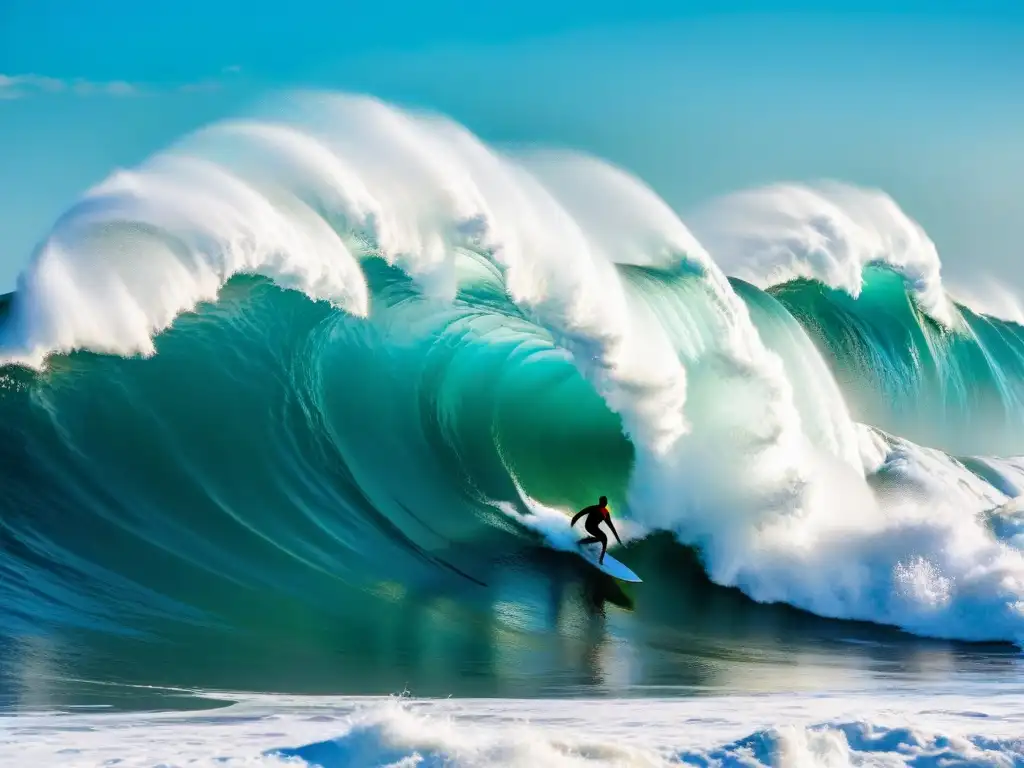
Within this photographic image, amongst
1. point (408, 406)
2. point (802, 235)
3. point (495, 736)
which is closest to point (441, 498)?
point (408, 406)

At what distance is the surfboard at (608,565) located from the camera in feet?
32.0

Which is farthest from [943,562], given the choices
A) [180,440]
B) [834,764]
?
[180,440]

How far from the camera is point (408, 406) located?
11445 millimetres

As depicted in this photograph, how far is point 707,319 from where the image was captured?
38.0ft

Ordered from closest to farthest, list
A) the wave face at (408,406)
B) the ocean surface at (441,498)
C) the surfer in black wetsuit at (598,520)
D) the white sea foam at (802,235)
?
the ocean surface at (441,498) → the wave face at (408,406) → the surfer in black wetsuit at (598,520) → the white sea foam at (802,235)

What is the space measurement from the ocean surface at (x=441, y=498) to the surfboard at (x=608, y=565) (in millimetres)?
136

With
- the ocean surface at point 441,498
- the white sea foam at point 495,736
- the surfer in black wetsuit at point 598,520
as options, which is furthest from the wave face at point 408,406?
the white sea foam at point 495,736

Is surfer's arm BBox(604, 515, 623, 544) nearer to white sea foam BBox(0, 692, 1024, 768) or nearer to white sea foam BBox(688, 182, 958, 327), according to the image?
white sea foam BBox(0, 692, 1024, 768)

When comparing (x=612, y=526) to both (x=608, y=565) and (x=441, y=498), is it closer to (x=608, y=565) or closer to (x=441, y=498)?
(x=608, y=565)

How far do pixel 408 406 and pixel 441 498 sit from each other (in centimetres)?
130

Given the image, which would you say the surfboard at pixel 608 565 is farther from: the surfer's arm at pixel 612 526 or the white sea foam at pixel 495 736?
the white sea foam at pixel 495 736

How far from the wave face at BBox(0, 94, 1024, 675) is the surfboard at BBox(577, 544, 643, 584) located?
371 mm

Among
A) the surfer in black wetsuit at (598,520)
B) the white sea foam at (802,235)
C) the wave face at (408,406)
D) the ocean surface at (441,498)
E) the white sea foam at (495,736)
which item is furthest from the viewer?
the white sea foam at (802,235)

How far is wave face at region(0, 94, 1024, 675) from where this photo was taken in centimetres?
888
